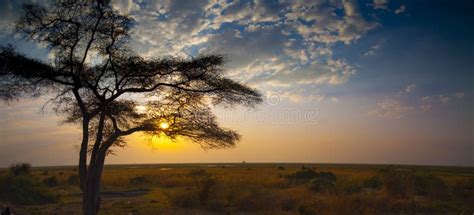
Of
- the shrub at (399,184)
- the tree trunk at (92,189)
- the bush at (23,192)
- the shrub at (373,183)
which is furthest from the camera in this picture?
the shrub at (373,183)

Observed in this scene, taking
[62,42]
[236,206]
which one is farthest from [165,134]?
[236,206]

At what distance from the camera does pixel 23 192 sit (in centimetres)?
2181

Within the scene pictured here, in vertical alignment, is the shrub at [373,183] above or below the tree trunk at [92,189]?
below

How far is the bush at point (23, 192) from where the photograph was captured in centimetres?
2105

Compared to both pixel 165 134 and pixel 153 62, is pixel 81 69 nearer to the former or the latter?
pixel 153 62

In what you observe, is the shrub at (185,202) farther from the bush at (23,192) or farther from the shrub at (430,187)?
the shrub at (430,187)

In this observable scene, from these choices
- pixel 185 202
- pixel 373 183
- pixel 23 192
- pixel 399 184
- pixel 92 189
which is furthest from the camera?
pixel 373 183

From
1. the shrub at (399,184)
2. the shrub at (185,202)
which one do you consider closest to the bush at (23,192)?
the shrub at (185,202)

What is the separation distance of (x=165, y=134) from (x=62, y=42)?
4.68 metres

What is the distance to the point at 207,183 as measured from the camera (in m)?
20.0

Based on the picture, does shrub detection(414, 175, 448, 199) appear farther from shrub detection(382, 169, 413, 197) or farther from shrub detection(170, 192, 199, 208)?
shrub detection(170, 192, 199, 208)

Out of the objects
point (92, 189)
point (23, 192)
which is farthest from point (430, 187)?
point (23, 192)

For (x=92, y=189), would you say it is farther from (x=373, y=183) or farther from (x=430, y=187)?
(x=373, y=183)

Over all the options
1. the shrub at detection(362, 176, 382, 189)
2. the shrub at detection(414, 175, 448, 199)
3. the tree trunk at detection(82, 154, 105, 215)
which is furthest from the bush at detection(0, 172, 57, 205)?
the shrub at detection(414, 175, 448, 199)
